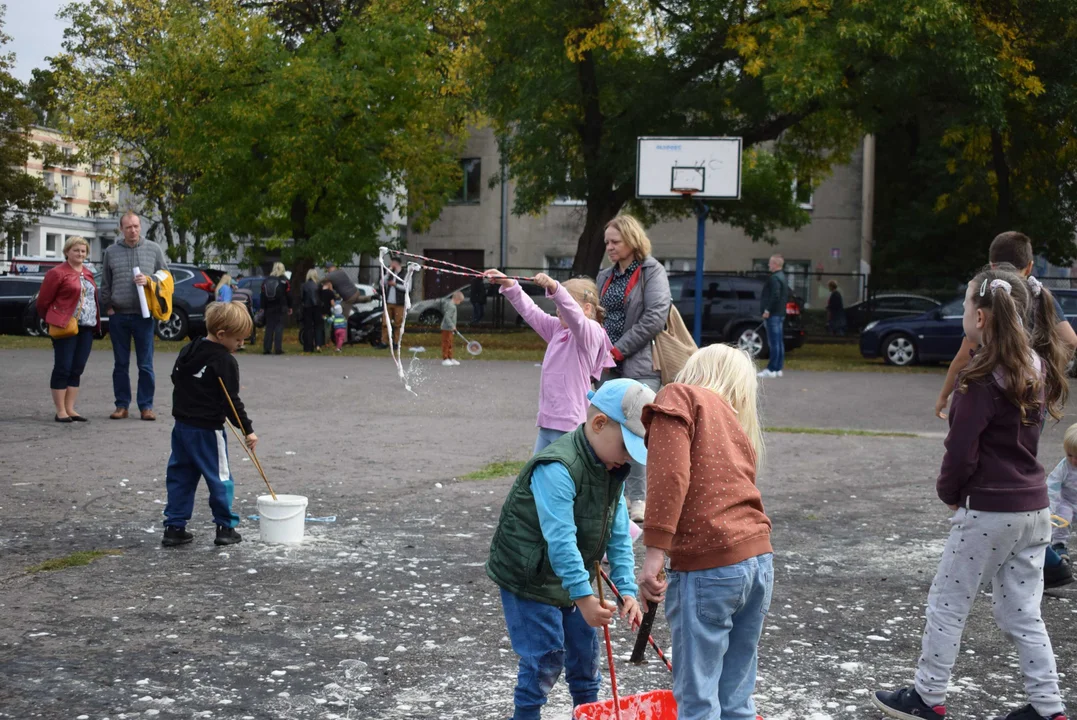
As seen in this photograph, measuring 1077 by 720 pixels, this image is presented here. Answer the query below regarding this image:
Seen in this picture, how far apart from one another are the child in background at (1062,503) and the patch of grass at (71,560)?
496 cm

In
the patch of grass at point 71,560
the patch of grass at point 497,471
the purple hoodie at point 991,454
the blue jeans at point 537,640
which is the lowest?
the patch of grass at point 71,560

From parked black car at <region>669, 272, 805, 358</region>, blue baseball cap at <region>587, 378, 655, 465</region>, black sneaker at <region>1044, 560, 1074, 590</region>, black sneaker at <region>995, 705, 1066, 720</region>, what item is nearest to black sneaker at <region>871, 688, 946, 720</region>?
black sneaker at <region>995, 705, 1066, 720</region>

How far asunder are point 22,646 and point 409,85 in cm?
2808

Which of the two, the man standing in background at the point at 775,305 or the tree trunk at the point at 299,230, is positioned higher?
the tree trunk at the point at 299,230

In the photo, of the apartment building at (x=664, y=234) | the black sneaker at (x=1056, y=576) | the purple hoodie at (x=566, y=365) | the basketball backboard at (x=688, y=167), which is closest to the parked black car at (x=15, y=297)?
the apartment building at (x=664, y=234)

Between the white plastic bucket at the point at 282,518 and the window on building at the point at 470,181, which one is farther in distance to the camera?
the window on building at the point at 470,181

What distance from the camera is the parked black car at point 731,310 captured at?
2597cm

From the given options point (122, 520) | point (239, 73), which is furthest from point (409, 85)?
point (122, 520)

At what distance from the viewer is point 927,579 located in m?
6.32

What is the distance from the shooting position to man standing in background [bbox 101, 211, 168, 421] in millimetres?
11922

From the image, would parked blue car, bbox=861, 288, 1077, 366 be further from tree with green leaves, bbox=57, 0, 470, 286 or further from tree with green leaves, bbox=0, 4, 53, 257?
tree with green leaves, bbox=0, 4, 53, 257

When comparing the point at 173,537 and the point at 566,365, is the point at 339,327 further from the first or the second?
the point at 566,365

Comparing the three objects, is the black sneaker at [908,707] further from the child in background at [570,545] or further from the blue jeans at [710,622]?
the child in background at [570,545]

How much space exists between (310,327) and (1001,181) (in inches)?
628
